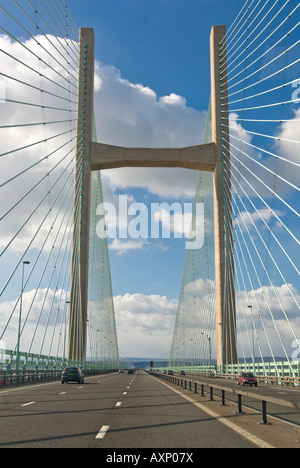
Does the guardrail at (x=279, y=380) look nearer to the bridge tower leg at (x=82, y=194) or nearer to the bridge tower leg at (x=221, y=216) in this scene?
the bridge tower leg at (x=221, y=216)

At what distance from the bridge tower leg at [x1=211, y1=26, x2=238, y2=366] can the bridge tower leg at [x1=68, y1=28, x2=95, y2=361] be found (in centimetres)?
1000

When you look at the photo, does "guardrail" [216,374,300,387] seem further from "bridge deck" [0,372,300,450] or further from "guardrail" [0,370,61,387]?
"bridge deck" [0,372,300,450]

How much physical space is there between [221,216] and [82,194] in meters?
11.6

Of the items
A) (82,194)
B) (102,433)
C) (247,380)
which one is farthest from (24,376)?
(102,433)

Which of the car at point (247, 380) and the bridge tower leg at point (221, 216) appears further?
the bridge tower leg at point (221, 216)

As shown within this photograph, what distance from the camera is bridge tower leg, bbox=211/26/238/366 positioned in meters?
43.8

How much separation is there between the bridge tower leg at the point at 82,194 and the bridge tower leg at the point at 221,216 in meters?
10.00

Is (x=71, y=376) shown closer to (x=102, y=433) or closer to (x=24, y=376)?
(x=24, y=376)

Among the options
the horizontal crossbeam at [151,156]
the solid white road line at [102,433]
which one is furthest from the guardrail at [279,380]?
the solid white road line at [102,433]

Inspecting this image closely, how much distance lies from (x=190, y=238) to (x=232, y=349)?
108ft

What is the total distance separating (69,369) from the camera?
3550 cm

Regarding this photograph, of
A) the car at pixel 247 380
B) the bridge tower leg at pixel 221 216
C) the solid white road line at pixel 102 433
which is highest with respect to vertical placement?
the bridge tower leg at pixel 221 216

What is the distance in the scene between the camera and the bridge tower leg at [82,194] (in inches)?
1732
